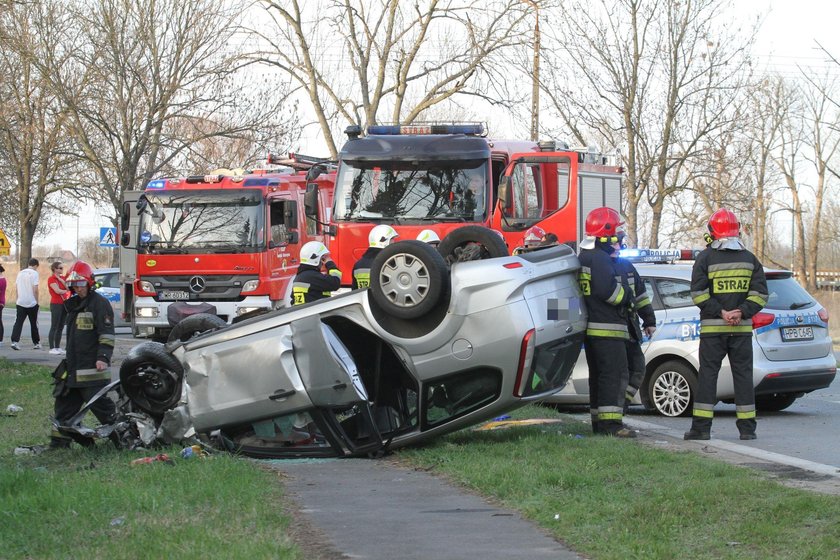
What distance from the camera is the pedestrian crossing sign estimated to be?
31797mm

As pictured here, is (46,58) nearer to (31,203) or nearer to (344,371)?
(31,203)

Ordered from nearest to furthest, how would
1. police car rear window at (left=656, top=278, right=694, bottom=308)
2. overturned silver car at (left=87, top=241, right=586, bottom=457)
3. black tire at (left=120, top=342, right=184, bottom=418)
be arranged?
1. overturned silver car at (left=87, top=241, right=586, bottom=457)
2. black tire at (left=120, top=342, right=184, bottom=418)
3. police car rear window at (left=656, top=278, right=694, bottom=308)

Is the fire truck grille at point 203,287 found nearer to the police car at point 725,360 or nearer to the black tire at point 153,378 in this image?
the police car at point 725,360

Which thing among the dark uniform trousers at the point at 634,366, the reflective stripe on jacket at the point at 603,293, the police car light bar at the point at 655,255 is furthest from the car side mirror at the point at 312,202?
the reflective stripe on jacket at the point at 603,293

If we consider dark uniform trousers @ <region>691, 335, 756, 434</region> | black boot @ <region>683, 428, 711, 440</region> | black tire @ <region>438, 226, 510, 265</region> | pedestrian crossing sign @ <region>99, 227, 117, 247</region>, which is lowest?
black boot @ <region>683, 428, 711, 440</region>

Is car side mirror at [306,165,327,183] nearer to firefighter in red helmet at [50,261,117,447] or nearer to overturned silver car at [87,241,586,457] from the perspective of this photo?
firefighter in red helmet at [50,261,117,447]

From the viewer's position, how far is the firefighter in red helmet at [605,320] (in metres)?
9.57

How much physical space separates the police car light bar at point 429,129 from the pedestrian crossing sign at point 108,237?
1658cm

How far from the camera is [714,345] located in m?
9.99

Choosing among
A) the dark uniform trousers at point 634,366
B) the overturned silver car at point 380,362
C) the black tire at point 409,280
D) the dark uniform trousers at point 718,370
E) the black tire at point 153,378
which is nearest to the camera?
the black tire at point 409,280

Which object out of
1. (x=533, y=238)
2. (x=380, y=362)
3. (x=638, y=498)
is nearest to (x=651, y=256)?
(x=533, y=238)

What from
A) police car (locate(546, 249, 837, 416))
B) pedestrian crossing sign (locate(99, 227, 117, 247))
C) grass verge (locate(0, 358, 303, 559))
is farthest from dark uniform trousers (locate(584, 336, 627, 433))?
pedestrian crossing sign (locate(99, 227, 117, 247))

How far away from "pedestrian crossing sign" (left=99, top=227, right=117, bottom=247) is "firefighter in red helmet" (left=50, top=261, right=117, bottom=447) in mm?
21957

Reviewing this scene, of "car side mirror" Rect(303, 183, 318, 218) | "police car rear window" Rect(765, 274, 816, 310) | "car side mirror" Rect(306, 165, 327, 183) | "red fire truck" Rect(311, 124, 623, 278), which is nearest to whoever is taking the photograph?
"police car rear window" Rect(765, 274, 816, 310)
